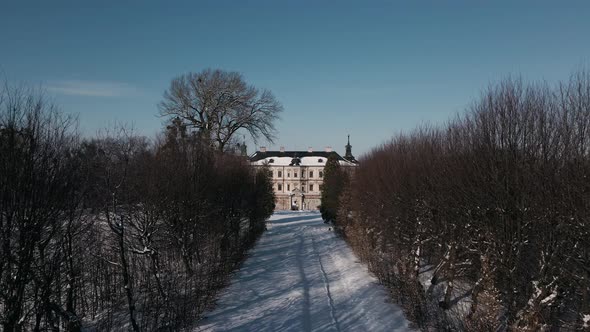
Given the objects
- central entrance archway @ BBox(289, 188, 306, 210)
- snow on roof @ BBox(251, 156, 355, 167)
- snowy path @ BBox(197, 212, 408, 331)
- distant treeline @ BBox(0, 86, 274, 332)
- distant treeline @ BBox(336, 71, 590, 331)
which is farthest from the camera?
snow on roof @ BBox(251, 156, 355, 167)

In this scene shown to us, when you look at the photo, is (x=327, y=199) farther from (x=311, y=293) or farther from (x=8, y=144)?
(x=8, y=144)

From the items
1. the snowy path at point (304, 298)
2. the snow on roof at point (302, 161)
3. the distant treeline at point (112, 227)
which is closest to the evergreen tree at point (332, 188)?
the distant treeline at point (112, 227)

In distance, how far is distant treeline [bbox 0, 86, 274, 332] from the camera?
24.7 feet

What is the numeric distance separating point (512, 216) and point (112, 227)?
34.0 ft

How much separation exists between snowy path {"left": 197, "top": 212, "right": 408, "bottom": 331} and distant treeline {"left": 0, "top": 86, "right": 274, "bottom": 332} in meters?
0.94

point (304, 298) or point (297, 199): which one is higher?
point (297, 199)

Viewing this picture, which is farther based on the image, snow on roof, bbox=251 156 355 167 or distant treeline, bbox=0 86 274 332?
snow on roof, bbox=251 156 355 167

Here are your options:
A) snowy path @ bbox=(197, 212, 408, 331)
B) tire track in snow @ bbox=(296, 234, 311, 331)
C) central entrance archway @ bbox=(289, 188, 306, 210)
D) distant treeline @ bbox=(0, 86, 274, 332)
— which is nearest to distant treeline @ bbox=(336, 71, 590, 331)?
snowy path @ bbox=(197, 212, 408, 331)

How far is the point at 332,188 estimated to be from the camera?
135ft

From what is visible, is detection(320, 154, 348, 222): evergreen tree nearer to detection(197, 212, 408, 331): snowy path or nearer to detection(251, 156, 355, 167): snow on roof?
detection(197, 212, 408, 331): snowy path

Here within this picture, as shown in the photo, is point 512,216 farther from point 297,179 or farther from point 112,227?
point 297,179

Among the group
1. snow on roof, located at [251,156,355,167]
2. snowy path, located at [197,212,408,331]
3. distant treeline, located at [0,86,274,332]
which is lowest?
snowy path, located at [197,212,408,331]

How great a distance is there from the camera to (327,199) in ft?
141

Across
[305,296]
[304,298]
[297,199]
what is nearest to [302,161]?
[297,199]
